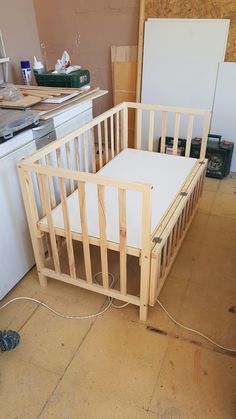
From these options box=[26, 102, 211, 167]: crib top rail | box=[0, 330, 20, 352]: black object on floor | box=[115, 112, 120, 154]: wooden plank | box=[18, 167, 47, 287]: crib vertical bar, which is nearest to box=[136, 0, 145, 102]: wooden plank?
box=[26, 102, 211, 167]: crib top rail

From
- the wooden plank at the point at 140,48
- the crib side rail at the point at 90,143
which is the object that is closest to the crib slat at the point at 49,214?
the crib side rail at the point at 90,143

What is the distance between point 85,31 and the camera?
3.00m

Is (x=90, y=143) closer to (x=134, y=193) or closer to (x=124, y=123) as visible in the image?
(x=124, y=123)

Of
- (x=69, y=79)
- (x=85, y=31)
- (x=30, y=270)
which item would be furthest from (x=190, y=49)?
(x=30, y=270)

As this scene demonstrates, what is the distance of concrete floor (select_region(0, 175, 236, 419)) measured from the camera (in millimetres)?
1298

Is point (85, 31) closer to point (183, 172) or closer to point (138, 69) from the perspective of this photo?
point (138, 69)

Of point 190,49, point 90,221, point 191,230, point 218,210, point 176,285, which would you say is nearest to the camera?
point 90,221

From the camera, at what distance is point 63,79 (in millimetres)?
2215

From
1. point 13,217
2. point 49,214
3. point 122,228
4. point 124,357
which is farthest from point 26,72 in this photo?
point 124,357

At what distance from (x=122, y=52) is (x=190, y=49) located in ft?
2.03

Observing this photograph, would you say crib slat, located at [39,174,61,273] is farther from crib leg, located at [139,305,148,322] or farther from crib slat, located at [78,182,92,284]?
crib leg, located at [139,305,148,322]

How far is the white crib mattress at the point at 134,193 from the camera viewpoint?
1600mm

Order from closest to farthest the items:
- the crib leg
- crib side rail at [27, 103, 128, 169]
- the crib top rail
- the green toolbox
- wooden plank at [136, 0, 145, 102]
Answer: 1. the crib leg
2. crib side rail at [27, 103, 128, 169]
3. the crib top rail
4. the green toolbox
5. wooden plank at [136, 0, 145, 102]

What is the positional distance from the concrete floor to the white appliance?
0.39ft
